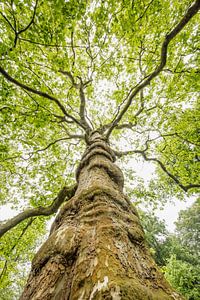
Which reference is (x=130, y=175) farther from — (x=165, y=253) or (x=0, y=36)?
(x=165, y=253)

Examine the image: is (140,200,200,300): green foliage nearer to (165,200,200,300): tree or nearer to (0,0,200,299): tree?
(165,200,200,300): tree

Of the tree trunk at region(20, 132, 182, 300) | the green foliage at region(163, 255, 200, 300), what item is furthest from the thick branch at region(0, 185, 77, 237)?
the green foliage at region(163, 255, 200, 300)

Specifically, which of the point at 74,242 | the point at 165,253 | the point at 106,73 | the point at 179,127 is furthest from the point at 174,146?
the point at 165,253

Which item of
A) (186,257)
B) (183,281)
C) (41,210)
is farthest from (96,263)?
(186,257)

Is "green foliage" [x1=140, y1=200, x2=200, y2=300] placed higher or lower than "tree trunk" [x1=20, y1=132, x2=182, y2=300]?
higher

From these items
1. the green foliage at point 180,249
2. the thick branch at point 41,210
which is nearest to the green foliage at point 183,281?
the green foliage at point 180,249

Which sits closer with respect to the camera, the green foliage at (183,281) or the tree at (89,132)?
the tree at (89,132)

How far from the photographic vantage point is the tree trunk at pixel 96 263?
1028mm

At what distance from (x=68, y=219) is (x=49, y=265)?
1.99 feet

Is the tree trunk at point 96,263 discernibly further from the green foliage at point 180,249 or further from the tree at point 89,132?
the green foliage at point 180,249

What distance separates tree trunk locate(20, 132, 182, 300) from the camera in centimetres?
103

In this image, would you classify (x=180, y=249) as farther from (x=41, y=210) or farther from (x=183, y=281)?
(x=41, y=210)

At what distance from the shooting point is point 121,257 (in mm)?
1292

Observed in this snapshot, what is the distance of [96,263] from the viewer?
121 centimetres
